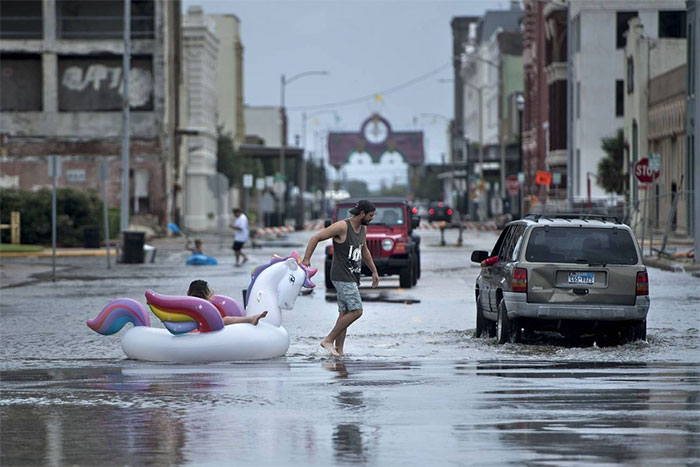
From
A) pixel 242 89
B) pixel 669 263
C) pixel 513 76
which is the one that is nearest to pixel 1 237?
pixel 669 263

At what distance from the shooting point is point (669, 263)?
36.1 m

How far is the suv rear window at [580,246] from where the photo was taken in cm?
1653

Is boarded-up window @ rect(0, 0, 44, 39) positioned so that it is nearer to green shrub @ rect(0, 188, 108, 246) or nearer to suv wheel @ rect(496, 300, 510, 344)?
green shrub @ rect(0, 188, 108, 246)

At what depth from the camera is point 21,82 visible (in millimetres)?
73000

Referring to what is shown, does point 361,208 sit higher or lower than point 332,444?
higher

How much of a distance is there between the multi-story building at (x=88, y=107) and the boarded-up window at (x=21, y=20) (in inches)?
41.8

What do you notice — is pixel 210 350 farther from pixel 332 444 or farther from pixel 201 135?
pixel 201 135

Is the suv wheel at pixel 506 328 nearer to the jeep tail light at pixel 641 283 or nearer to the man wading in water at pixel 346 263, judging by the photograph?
the jeep tail light at pixel 641 283

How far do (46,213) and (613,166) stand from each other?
30.6 meters

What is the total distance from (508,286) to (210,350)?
3661 millimetres

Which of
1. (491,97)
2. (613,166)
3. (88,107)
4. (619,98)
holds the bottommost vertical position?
(613,166)

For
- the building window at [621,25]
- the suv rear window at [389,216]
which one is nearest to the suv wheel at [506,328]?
the suv rear window at [389,216]

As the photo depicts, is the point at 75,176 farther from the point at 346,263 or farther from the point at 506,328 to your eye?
the point at 346,263

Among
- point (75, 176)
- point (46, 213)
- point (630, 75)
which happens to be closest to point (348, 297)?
point (46, 213)
